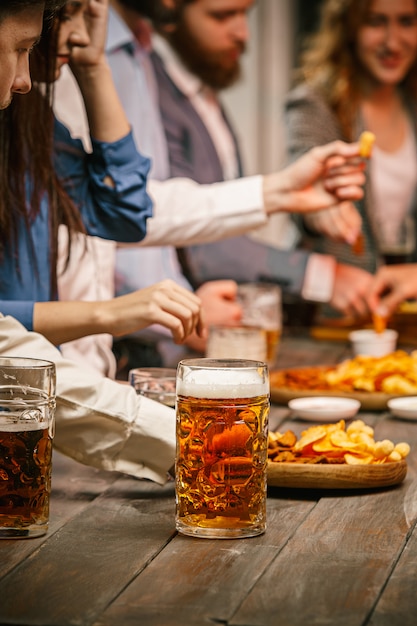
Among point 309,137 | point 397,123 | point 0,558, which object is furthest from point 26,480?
point 397,123

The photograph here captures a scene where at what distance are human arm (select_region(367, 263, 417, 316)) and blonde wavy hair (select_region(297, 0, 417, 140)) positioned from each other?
3.08ft

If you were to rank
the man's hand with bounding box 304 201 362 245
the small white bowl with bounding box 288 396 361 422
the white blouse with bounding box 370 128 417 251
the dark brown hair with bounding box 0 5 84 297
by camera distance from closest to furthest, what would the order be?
the dark brown hair with bounding box 0 5 84 297 → the small white bowl with bounding box 288 396 361 422 → the man's hand with bounding box 304 201 362 245 → the white blouse with bounding box 370 128 417 251

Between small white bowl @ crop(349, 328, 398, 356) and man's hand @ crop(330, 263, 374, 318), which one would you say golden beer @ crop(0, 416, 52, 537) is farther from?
man's hand @ crop(330, 263, 374, 318)

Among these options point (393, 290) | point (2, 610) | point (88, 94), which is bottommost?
point (2, 610)

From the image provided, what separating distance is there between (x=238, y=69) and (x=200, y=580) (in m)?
3.17

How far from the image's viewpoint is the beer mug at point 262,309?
2955 mm

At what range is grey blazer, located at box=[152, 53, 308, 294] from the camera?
3.58 meters

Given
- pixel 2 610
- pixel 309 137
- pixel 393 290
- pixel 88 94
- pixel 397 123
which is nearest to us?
pixel 2 610

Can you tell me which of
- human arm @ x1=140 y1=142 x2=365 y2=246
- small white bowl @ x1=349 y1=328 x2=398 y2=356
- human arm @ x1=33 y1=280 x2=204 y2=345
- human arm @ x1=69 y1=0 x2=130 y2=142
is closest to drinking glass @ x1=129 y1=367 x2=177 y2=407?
human arm @ x1=33 y1=280 x2=204 y2=345

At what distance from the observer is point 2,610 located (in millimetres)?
1134

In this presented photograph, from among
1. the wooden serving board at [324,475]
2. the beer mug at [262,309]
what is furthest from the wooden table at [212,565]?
the beer mug at [262,309]

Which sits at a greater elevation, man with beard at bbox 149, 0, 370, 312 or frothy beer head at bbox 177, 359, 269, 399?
man with beard at bbox 149, 0, 370, 312

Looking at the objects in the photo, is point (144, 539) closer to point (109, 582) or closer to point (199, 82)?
point (109, 582)

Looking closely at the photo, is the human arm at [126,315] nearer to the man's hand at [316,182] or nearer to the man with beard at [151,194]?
the man with beard at [151,194]
